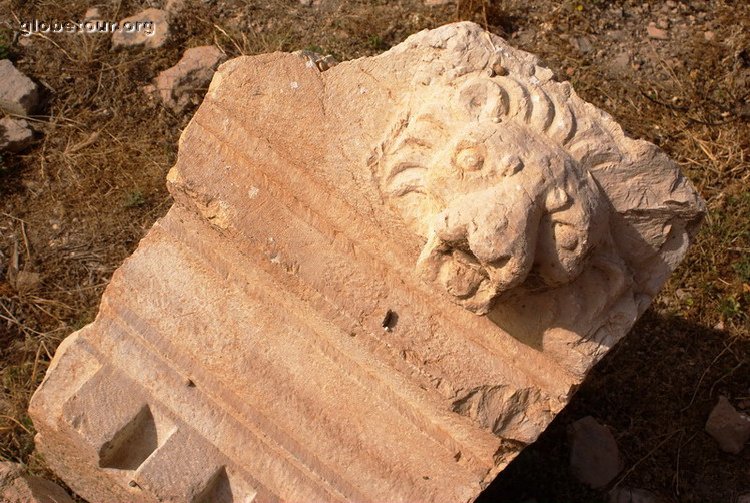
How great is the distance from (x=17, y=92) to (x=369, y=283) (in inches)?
102

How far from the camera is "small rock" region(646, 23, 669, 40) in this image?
4.48 m

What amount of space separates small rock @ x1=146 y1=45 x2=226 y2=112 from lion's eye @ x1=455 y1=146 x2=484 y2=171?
8.48 feet

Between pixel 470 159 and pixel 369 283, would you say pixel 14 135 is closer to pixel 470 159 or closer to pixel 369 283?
pixel 369 283

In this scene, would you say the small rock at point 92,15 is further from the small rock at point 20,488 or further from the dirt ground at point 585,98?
the small rock at point 20,488

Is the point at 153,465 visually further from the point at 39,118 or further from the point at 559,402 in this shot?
the point at 39,118

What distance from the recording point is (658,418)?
3689 millimetres

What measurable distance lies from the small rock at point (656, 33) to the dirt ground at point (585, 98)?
0.01 metres

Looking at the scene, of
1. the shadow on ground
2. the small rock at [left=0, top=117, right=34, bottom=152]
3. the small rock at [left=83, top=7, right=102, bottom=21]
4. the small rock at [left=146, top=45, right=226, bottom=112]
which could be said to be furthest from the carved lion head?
the small rock at [left=83, top=7, right=102, bottom=21]

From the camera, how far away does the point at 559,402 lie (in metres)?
2.47

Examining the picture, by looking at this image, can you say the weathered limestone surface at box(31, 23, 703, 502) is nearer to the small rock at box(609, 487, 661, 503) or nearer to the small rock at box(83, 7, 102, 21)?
the small rock at box(609, 487, 661, 503)

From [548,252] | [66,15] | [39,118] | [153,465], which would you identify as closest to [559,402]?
[548,252]

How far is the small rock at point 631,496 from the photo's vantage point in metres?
3.50

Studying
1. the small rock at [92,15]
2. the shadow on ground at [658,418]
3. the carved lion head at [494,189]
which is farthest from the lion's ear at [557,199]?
the small rock at [92,15]

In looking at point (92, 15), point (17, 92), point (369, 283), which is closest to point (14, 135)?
point (17, 92)
